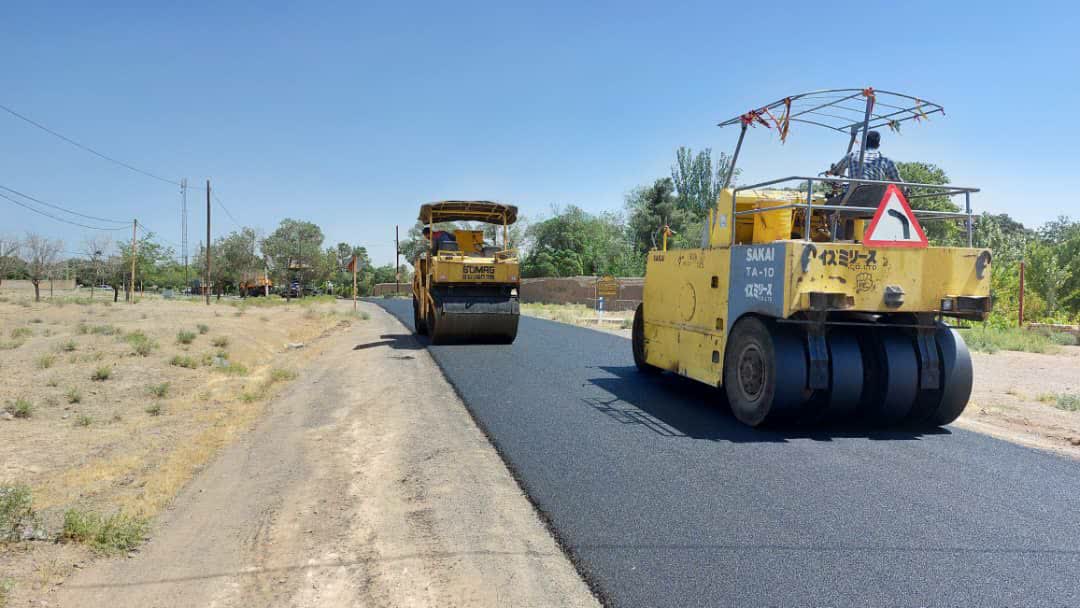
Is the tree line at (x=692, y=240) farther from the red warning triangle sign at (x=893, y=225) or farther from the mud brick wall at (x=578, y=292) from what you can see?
the red warning triangle sign at (x=893, y=225)

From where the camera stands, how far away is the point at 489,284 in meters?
14.8

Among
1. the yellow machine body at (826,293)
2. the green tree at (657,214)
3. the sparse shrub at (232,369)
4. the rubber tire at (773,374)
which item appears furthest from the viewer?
the green tree at (657,214)

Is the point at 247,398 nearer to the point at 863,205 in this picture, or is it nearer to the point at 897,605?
the point at 863,205

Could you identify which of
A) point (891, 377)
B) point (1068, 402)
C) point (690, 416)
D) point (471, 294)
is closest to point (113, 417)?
point (471, 294)

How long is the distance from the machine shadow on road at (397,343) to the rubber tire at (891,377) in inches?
382

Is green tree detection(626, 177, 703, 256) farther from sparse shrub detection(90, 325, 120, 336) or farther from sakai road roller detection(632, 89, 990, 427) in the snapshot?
sakai road roller detection(632, 89, 990, 427)

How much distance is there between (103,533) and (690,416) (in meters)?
5.32

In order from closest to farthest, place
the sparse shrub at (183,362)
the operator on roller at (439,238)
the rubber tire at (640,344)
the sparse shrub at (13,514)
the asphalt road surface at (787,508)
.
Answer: the asphalt road surface at (787,508) → the sparse shrub at (13,514) → the rubber tire at (640,344) → the sparse shrub at (183,362) → the operator on roller at (439,238)

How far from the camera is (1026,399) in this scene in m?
9.57

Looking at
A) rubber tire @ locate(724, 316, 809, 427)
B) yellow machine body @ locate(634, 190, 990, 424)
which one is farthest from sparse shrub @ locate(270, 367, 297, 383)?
rubber tire @ locate(724, 316, 809, 427)

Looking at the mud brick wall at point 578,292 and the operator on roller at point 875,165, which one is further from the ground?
the operator on roller at point 875,165

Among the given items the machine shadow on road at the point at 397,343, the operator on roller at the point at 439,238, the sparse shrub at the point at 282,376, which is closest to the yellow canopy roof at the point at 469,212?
the operator on roller at the point at 439,238

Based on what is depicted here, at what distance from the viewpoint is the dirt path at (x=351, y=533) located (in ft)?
12.4

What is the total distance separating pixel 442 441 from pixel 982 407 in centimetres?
670
